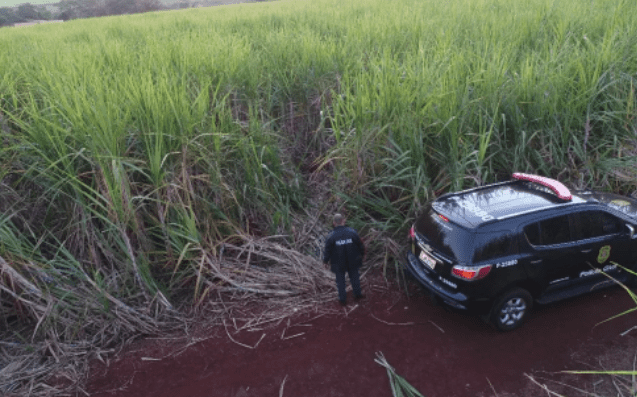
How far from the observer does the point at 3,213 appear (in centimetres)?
485

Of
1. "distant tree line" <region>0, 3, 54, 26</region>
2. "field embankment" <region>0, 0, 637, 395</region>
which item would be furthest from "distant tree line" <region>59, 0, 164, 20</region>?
"field embankment" <region>0, 0, 637, 395</region>

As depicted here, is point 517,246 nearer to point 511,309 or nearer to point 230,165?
point 511,309

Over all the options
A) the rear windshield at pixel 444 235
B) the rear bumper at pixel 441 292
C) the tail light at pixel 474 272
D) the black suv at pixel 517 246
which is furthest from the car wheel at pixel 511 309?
the rear windshield at pixel 444 235

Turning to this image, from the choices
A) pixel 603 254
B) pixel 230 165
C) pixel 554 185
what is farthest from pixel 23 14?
pixel 603 254

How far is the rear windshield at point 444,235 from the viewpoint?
4094mm

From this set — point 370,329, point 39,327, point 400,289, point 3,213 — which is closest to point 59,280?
point 39,327

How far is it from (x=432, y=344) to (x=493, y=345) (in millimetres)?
550

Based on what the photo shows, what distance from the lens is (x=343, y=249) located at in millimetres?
4613

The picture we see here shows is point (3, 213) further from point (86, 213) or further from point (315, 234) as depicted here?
point (315, 234)

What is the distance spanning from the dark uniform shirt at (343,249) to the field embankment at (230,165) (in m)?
0.53

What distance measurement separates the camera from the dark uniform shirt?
4617 millimetres

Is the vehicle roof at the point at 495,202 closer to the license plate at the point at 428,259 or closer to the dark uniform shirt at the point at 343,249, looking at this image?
the license plate at the point at 428,259

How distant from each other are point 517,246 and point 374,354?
1.63 meters

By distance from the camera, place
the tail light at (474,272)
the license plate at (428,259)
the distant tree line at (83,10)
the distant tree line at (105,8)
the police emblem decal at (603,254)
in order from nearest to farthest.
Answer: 1. the tail light at (474,272)
2. the license plate at (428,259)
3. the police emblem decal at (603,254)
4. the distant tree line at (83,10)
5. the distant tree line at (105,8)
